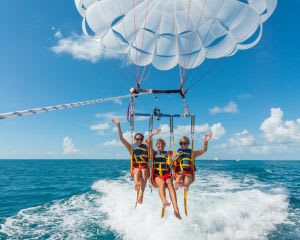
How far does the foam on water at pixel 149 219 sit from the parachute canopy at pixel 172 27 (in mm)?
6637

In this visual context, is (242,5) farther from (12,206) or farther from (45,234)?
(12,206)

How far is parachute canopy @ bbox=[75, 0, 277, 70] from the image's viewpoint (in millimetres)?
9805

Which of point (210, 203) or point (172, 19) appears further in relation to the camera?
point (210, 203)

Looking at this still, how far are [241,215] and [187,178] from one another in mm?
7770

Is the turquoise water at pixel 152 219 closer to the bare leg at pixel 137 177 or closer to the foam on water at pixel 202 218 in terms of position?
the foam on water at pixel 202 218

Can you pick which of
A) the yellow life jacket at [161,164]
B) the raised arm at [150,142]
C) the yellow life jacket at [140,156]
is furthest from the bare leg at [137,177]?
the raised arm at [150,142]

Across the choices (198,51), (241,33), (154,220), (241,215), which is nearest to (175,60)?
(198,51)

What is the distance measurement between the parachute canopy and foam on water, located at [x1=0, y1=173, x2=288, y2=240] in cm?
664

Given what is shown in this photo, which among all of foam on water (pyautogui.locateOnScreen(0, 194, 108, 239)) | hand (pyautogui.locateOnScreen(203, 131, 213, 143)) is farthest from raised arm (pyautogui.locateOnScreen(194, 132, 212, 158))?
foam on water (pyautogui.locateOnScreen(0, 194, 108, 239))

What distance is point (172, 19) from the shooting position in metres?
11.0

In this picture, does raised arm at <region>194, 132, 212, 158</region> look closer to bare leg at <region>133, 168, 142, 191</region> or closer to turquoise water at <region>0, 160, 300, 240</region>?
bare leg at <region>133, 168, 142, 191</region>

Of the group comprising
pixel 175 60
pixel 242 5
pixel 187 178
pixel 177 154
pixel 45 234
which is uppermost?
pixel 242 5

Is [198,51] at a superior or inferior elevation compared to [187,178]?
superior

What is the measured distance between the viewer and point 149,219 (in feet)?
40.4
